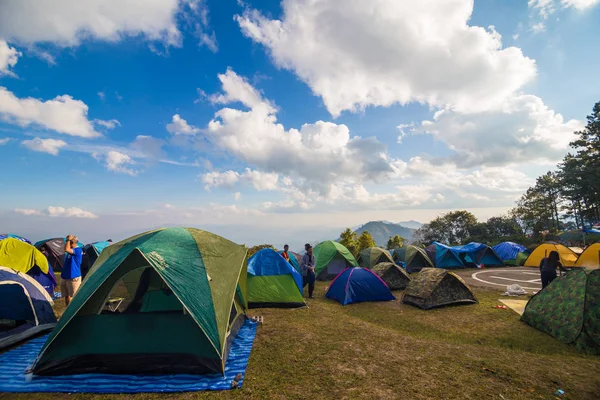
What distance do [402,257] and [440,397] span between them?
58.3 feet

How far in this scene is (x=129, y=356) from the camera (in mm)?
5027

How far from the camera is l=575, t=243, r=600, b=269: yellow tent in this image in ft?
47.3

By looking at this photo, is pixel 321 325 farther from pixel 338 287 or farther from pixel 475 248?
pixel 475 248

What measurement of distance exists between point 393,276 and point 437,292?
3439mm

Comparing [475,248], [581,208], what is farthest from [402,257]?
[581,208]

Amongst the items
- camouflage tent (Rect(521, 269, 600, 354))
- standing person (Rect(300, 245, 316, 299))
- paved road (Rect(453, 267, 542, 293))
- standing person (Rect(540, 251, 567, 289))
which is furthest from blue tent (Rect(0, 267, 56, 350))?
paved road (Rect(453, 267, 542, 293))

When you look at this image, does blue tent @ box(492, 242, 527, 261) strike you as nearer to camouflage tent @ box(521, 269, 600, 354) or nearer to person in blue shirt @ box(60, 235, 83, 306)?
camouflage tent @ box(521, 269, 600, 354)

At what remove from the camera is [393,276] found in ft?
43.5

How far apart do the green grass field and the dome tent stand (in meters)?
1.17

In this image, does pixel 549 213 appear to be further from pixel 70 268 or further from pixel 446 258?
pixel 70 268

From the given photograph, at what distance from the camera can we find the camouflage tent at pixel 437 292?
9.81 metres

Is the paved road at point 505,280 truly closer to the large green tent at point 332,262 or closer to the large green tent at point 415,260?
the large green tent at point 415,260

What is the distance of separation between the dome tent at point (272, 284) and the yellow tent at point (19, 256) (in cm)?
1012

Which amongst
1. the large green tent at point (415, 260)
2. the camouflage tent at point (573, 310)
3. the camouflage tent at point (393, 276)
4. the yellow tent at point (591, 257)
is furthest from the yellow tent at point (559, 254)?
the camouflage tent at point (573, 310)
